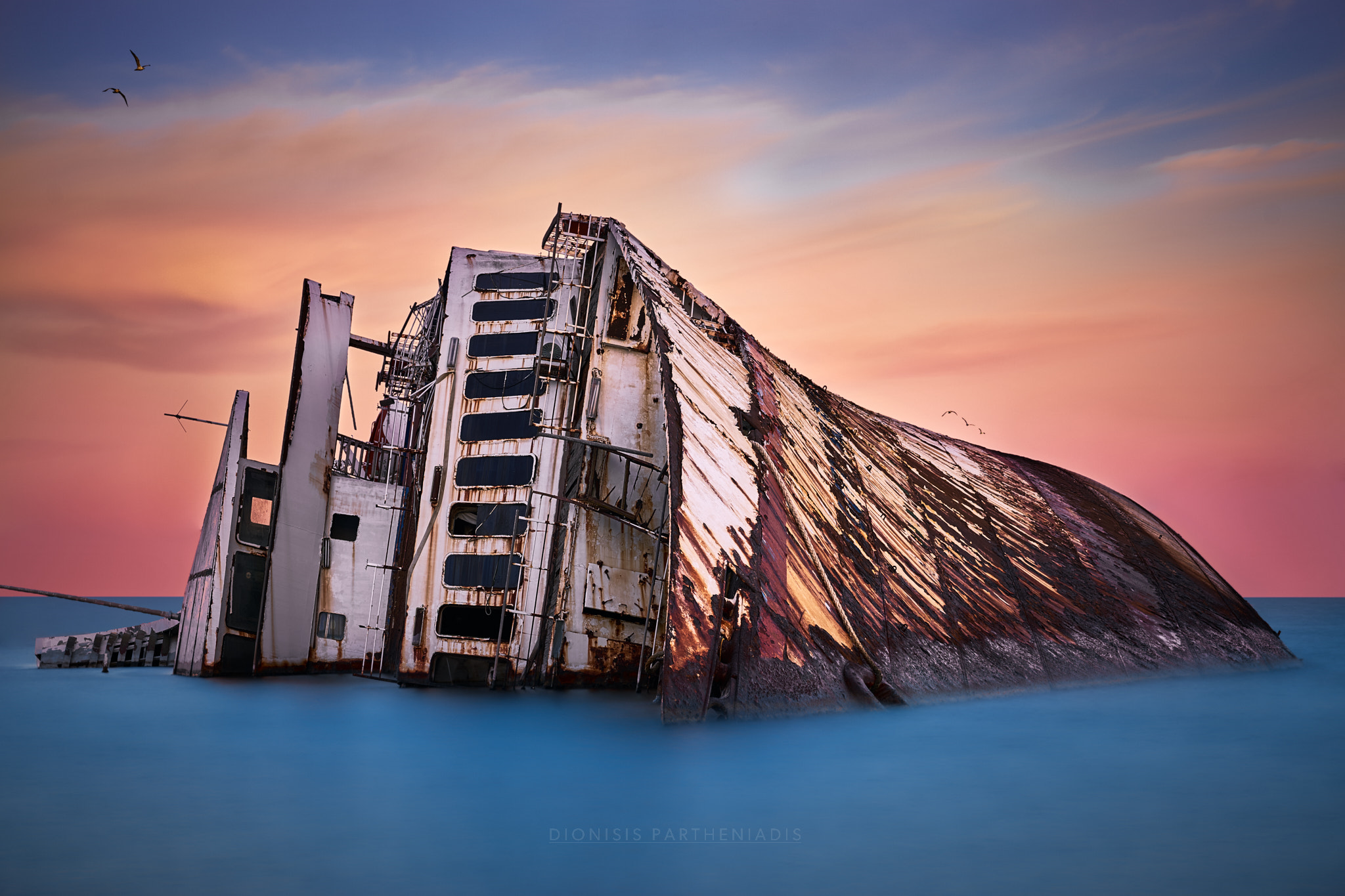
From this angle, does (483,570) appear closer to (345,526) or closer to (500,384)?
(500,384)

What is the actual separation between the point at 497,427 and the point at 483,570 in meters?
2.56

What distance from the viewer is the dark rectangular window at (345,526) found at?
66.4 ft

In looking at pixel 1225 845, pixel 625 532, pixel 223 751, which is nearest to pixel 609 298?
pixel 625 532

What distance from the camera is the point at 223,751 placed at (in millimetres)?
13008

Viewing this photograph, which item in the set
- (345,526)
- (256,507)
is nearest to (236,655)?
(256,507)

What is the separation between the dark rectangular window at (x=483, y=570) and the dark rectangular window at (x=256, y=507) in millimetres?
4392

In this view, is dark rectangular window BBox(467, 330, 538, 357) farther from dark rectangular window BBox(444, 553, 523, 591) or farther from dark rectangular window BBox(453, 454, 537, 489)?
dark rectangular window BBox(444, 553, 523, 591)

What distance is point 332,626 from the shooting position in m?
20.0

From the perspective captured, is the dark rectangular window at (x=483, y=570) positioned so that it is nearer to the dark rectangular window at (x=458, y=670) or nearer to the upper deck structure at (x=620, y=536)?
the upper deck structure at (x=620, y=536)

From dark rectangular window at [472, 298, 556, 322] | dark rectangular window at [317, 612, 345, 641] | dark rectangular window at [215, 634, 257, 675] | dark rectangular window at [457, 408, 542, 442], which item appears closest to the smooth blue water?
dark rectangular window at [215, 634, 257, 675]

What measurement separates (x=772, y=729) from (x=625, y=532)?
5556 millimetres

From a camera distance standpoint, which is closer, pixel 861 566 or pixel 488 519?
pixel 861 566

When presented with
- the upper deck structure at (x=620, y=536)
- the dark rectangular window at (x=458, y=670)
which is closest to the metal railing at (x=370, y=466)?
the upper deck structure at (x=620, y=536)

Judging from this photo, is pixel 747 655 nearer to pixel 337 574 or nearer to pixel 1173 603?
pixel 337 574
